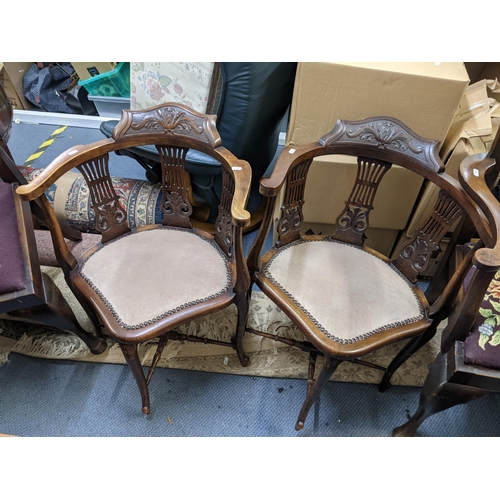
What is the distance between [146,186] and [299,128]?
80cm

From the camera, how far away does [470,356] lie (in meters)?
0.89

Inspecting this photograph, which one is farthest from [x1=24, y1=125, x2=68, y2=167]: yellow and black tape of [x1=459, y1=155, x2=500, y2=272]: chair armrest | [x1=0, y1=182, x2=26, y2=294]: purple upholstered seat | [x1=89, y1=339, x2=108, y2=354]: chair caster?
[x1=459, y1=155, x2=500, y2=272]: chair armrest

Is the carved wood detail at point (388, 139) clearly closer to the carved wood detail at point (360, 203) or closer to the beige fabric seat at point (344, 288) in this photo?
the carved wood detail at point (360, 203)

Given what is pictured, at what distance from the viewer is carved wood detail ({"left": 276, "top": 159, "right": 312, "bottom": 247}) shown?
116 cm

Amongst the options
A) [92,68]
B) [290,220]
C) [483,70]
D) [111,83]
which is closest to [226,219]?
[290,220]

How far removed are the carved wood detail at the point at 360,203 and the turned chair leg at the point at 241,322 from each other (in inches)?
16.2

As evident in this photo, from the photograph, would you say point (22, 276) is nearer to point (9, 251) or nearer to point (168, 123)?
point (9, 251)

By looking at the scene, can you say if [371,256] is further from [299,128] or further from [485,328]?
[299,128]

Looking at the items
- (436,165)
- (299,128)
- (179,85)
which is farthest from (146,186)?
(436,165)

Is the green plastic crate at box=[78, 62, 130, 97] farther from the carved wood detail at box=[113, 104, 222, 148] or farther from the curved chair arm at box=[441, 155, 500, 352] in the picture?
the curved chair arm at box=[441, 155, 500, 352]

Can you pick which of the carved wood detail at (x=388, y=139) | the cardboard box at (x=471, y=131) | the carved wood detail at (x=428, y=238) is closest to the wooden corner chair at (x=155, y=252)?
the carved wood detail at (x=388, y=139)

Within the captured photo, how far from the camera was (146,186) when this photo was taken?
5.55 feet

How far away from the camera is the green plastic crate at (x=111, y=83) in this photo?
7.11 ft

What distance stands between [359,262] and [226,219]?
458mm
